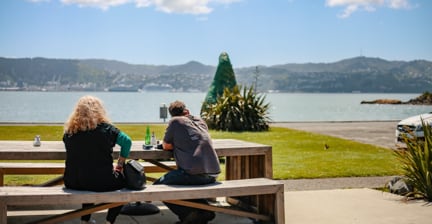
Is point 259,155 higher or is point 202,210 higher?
point 259,155

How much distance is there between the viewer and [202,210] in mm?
6711

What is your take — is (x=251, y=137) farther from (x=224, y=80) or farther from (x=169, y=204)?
(x=169, y=204)

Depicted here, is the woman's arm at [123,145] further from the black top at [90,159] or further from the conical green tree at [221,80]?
the conical green tree at [221,80]

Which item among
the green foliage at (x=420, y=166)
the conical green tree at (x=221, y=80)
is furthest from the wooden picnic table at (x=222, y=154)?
the conical green tree at (x=221, y=80)

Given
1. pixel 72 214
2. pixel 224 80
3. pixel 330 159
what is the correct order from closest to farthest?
pixel 72 214 → pixel 330 159 → pixel 224 80

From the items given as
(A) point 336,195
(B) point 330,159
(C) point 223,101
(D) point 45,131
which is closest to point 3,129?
(D) point 45,131

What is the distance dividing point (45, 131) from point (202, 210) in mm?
15867

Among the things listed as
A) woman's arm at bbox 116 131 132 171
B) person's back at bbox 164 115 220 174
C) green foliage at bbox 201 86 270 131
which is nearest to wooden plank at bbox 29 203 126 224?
woman's arm at bbox 116 131 132 171

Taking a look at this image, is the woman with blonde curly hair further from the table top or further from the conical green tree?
the conical green tree

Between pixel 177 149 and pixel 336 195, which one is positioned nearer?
pixel 177 149

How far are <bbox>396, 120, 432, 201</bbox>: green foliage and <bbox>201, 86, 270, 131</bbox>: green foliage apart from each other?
1461cm

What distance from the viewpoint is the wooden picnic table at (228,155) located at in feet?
20.6

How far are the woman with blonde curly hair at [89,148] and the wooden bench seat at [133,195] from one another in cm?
14

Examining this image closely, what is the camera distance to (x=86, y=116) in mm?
5805
